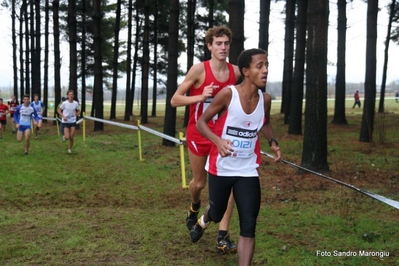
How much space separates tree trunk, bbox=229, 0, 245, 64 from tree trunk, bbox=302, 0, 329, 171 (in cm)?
159

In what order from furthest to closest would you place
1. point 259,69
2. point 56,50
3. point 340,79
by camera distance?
1. point 56,50
2. point 340,79
3. point 259,69

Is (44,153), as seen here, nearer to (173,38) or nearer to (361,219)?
(173,38)

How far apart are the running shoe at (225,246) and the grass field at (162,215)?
0.07 m

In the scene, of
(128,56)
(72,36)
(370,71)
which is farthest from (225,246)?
(128,56)

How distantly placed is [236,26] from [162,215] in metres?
4.98

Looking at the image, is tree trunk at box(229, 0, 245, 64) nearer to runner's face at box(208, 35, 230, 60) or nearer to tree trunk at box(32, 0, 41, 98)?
runner's face at box(208, 35, 230, 60)

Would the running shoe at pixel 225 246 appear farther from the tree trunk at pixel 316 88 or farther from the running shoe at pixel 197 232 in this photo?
the tree trunk at pixel 316 88

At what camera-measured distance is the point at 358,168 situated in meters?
11.6

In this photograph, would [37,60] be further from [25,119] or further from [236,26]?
[236,26]

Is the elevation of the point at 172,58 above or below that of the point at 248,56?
above

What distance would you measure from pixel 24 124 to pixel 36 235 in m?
10.3

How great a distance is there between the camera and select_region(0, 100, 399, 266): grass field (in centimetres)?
530

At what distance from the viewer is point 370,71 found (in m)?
17.1

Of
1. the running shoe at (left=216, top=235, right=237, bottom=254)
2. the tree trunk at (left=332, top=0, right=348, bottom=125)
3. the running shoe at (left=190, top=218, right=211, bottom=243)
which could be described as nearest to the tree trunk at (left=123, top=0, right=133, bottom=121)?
the tree trunk at (left=332, top=0, right=348, bottom=125)
